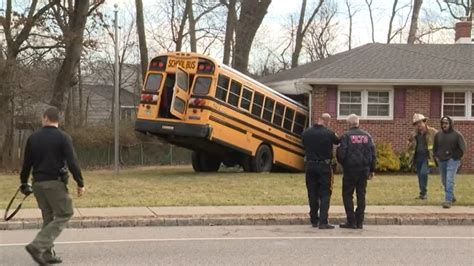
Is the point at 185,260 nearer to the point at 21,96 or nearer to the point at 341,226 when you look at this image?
the point at 341,226

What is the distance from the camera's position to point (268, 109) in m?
20.7

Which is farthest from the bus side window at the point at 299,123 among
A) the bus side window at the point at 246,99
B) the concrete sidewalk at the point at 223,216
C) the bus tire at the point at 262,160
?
the concrete sidewalk at the point at 223,216

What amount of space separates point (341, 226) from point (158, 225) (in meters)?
3.07

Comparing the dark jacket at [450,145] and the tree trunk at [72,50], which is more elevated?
the tree trunk at [72,50]

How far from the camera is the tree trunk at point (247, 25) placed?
30.6 meters

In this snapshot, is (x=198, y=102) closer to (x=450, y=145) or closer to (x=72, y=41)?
(x=450, y=145)

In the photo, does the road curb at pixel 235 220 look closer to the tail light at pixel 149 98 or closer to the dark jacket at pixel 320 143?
the dark jacket at pixel 320 143

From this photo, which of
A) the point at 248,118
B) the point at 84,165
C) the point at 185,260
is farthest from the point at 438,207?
the point at 84,165

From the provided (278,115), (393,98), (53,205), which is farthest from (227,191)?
(393,98)

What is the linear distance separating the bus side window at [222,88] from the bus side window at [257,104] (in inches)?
53.1

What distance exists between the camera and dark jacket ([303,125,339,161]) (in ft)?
33.7

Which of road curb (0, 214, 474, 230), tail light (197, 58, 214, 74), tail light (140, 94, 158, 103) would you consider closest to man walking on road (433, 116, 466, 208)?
road curb (0, 214, 474, 230)

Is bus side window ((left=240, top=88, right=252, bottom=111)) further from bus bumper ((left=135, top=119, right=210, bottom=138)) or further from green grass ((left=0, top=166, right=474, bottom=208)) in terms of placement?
green grass ((left=0, top=166, right=474, bottom=208))

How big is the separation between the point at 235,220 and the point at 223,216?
0.29 m
